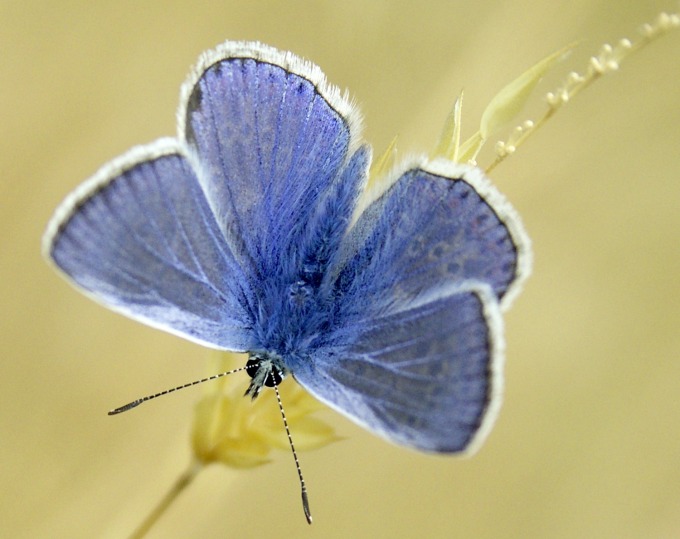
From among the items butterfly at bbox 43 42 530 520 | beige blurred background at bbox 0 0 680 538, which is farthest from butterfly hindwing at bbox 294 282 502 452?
beige blurred background at bbox 0 0 680 538

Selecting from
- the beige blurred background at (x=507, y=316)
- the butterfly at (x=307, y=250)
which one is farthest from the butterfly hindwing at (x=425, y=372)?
the beige blurred background at (x=507, y=316)

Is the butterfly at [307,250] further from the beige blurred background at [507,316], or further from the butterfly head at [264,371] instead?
the beige blurred background at [507,316]

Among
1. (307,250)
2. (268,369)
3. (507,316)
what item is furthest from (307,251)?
(507,316)

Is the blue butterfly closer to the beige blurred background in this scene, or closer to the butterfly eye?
the butterfly eye

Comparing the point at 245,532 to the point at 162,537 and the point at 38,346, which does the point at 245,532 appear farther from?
the point at 38,346

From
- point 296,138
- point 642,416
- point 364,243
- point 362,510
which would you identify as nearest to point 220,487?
point 364,243

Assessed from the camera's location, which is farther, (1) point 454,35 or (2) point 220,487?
(1) point 454,35

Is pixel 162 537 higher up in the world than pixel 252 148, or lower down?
lower down

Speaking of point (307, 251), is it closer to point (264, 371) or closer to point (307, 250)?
point (307, 250)
